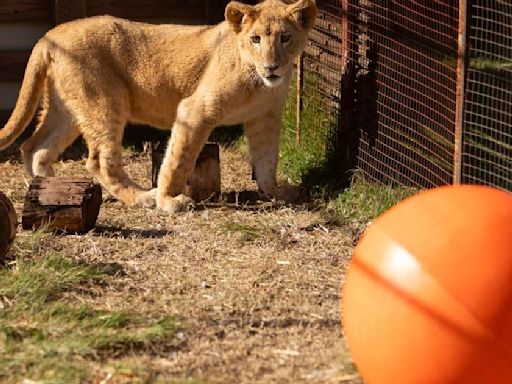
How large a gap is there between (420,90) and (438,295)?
134 inches

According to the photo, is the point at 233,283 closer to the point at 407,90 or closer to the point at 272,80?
the point at 272,80

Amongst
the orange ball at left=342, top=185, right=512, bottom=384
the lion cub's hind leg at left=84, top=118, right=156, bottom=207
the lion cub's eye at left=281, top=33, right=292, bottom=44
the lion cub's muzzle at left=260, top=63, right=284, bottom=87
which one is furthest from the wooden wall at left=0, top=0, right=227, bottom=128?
the orange ball at left=342, top=185, right=512, bottom=384

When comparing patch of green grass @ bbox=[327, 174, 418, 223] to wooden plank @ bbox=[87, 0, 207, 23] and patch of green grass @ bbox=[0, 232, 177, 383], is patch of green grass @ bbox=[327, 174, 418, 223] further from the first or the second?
wooden plank @ bbox=[87, 0, 207, 23]

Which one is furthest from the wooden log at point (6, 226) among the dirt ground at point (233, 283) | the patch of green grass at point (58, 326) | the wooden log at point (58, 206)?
the wooden log at point (58, 206)

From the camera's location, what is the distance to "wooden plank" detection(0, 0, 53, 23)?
9.97 metres

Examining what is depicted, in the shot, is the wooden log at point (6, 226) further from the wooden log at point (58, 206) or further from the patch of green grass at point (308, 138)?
the patch of green grass at point (308, 138)

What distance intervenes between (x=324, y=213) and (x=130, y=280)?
195 centimetres

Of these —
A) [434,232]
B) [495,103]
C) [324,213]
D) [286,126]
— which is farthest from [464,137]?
[286,126]

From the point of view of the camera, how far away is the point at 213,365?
16.3ft

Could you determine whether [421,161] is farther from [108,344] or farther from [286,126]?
[108,344]

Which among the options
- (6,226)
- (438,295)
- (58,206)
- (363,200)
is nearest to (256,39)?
(363,200)

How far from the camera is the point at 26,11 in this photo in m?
10.0

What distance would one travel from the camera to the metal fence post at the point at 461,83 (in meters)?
6.43

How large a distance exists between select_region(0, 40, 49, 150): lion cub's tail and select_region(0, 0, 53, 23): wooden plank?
74.4 inches
